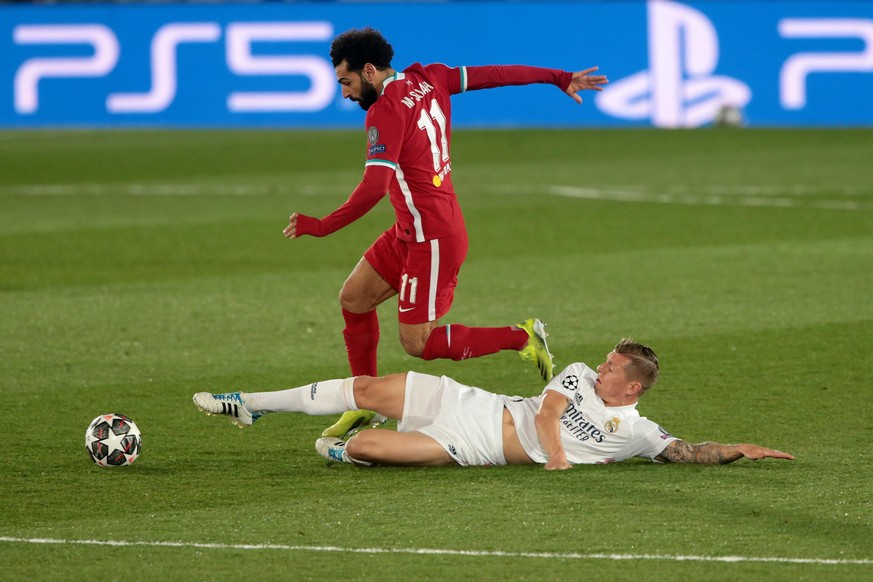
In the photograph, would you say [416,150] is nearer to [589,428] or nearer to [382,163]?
[382,163]

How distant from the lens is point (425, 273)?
22.0 ft

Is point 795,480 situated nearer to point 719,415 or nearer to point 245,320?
point 719,415

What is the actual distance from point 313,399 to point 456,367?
2.19 meters

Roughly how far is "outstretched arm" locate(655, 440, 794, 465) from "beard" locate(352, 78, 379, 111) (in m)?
1.92

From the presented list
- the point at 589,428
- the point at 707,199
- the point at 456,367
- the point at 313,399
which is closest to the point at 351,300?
the point at 313,399

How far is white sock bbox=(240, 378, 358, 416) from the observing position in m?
6.08

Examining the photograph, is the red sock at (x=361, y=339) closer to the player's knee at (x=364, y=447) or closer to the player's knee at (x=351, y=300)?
the player's knee at (x=351, y=300)

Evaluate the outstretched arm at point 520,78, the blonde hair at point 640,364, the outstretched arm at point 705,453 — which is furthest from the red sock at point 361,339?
the outstretched arm at point 705,453

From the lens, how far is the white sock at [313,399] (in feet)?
20.0

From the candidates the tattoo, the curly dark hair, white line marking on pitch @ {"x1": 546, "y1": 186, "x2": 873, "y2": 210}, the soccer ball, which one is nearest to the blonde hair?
A: the tattoo

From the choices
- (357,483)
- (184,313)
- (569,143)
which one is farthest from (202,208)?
(357,483)

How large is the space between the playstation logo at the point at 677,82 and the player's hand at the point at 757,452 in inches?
765

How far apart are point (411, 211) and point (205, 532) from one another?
A: 6.79 feet

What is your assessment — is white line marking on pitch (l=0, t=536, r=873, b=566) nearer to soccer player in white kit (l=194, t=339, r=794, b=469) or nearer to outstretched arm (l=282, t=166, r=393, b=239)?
soccer player in white kit (l=194, t=339, r=794, b=469)
